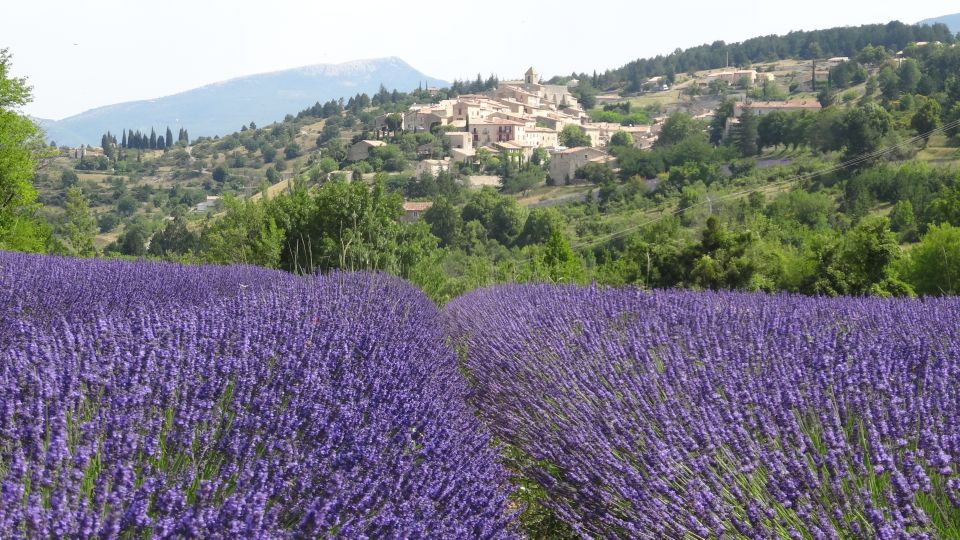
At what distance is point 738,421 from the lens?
8.16 feet

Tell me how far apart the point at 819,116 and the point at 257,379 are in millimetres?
56118

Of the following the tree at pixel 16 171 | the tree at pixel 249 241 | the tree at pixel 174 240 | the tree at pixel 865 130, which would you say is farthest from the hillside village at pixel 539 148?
the tree at pixel 16 171

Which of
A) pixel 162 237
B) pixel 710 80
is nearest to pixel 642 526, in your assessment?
pixel 162 237

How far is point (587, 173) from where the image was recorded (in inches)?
2618

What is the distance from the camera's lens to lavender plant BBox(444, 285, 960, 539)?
1.97 meters

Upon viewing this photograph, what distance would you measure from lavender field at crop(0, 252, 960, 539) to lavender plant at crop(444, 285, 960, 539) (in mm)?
12

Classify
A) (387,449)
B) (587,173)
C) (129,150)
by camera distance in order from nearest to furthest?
(387,449) → (587,173) → (129,150)

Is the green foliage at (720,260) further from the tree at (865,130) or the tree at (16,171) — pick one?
the tree at (865,130)

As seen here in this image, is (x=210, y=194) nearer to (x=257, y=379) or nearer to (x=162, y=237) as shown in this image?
(x=162, y=237)

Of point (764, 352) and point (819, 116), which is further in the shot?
point (819, 116)

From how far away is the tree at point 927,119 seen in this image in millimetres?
41906

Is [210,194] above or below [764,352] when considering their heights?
below

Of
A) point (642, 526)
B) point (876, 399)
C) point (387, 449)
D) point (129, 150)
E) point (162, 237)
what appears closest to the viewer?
point (642, 526)

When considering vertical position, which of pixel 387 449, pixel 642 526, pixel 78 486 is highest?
pixel 78 486
